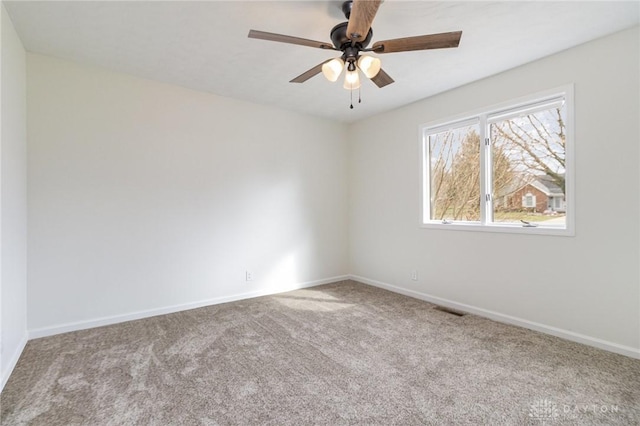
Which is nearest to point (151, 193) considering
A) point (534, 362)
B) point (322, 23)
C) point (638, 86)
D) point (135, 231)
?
point (135, 231)

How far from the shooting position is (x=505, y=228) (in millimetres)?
3141

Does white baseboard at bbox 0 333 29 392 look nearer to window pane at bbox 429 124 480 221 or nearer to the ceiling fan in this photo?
the ceiling fan

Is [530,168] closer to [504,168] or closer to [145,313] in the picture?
[504,168]

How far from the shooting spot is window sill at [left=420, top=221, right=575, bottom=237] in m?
2.77

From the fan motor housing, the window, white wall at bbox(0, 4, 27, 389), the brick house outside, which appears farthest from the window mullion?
white wall at bbox(0, 4, 27, 389)

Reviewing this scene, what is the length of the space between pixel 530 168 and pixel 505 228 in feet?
2.17

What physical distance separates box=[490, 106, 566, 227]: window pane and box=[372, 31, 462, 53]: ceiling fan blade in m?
1.75

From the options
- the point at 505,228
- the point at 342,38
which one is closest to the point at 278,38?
the point at 342,38

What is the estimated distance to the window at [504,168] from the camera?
9.34ft

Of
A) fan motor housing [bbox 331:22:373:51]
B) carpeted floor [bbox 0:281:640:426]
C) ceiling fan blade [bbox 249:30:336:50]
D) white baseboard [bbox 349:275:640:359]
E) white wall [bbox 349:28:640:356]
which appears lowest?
carpeted floor [bbox 0:281:640:426]

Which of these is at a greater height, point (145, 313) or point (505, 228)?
point (505, 228)

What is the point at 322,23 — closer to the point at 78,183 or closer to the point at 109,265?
the point at 78,183

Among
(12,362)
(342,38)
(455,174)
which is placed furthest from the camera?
(455,174)

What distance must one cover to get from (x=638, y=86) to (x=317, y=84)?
2821 mm
